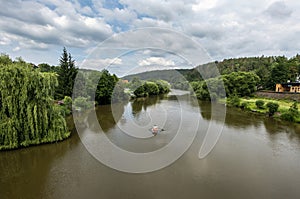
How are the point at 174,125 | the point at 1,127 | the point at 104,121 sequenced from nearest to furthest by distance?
1. the point at 1,127
2. the point at 174,125
3. the point at 104,121

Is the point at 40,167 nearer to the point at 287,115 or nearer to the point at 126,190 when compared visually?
the point at 126,190

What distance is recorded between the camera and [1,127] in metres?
9.35

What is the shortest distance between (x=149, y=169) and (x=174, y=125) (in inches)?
331

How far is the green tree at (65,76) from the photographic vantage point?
23778mm

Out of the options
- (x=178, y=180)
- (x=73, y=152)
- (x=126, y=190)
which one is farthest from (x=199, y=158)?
(x=73, y=152)

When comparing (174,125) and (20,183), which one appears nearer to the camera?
(20,183)

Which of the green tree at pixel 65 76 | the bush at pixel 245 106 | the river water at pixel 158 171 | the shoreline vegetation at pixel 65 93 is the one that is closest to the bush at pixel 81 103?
the shoreline vegetation at pixel 65 93

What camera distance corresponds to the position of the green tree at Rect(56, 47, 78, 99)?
78.0ft

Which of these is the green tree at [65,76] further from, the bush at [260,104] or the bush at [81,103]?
the bush at [260,104]

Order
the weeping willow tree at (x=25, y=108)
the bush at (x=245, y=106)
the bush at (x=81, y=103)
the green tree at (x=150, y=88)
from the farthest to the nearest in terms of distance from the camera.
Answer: the green tree at (x=150, y=88), the bush at (x=245, y=106), the bush at (x=81, y=103), the weeping willow tree at (x=25, y=108)

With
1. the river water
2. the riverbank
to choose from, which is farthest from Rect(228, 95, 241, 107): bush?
the river water

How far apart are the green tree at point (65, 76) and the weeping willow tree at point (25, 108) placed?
1332 cm

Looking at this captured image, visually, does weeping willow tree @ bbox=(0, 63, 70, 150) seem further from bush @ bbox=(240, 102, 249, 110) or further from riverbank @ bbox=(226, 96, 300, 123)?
bush @ bbox=(240, 102, 249, 110)

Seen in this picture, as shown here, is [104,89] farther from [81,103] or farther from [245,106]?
[245,106]
